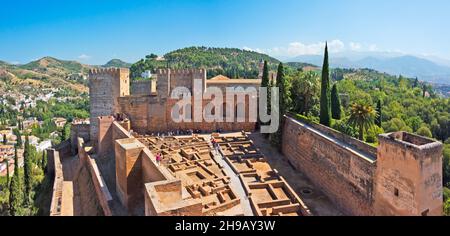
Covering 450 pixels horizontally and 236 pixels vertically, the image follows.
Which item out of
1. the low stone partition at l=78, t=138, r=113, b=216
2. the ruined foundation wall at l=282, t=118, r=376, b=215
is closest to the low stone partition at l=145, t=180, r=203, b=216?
the low stone partition at l=78, t=138, r=113, b=216

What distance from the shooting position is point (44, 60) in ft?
609

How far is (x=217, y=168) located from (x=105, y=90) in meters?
9.82

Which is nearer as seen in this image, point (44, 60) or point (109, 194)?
point (109, 194)

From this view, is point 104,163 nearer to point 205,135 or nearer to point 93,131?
point 93,131

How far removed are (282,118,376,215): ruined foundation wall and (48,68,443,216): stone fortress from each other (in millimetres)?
47

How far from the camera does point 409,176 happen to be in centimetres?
1030

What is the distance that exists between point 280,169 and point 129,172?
902cm

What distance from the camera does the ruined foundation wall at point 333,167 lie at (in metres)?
12.8

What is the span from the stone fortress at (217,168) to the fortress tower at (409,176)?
33 mm

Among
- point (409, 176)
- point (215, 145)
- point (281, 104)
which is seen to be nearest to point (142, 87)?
point (215, 145)

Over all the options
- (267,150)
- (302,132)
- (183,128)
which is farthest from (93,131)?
(302,132)

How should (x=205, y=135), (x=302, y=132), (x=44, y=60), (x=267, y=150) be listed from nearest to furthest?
(x=302, y=132) → (x=267, y=150) → (x=205, y=135) → (x=44, y=60)

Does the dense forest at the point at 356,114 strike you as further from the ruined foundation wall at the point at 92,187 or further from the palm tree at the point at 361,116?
the ruined foundation wall at the point at 92,187
